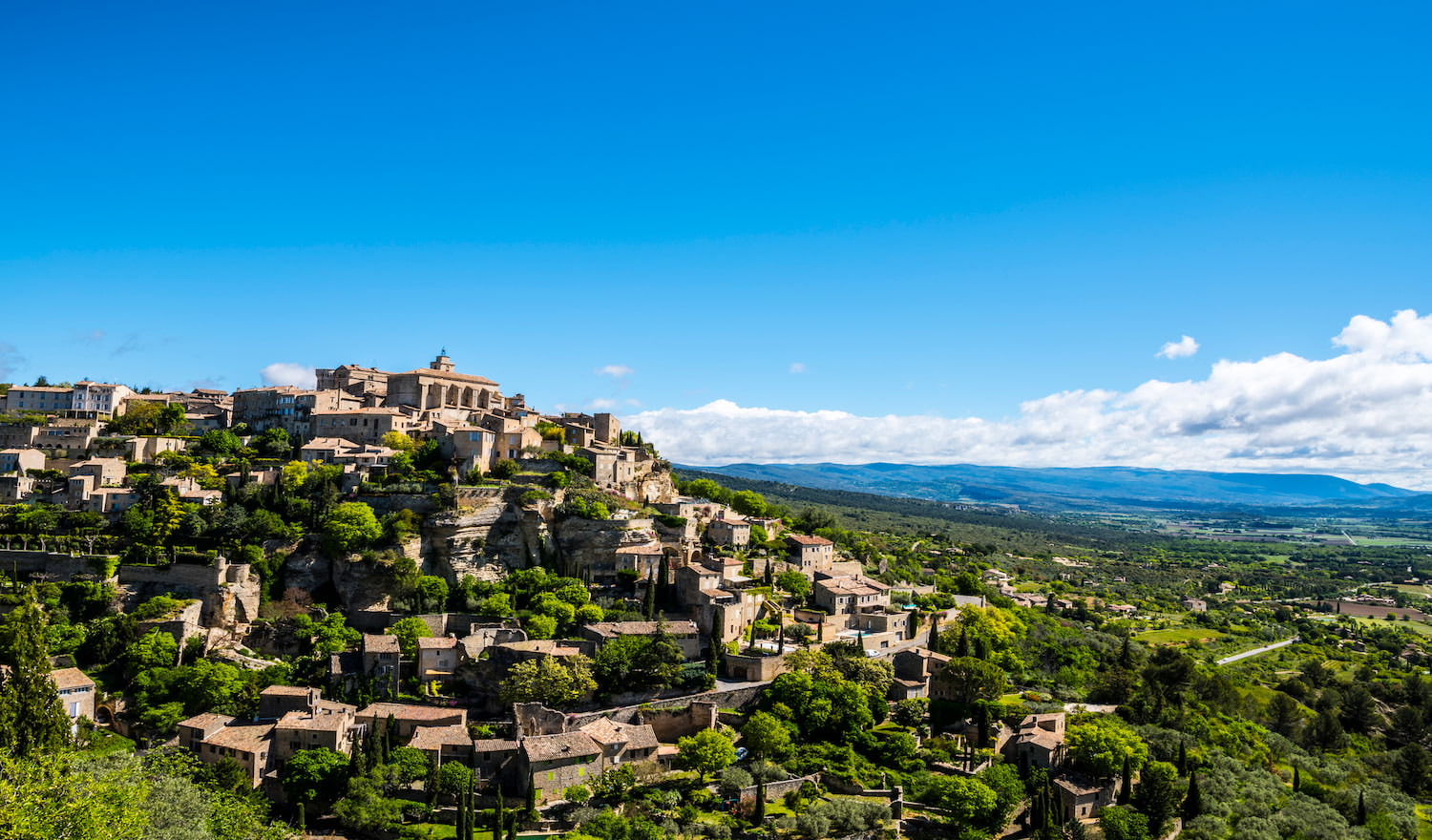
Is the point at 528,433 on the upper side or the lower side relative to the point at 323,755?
upper

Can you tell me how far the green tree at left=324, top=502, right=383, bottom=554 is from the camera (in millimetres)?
54188

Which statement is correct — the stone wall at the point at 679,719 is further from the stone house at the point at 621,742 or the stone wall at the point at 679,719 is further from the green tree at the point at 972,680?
the green tree at the point at 972,680

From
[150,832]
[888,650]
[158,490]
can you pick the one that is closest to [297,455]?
[158,490]

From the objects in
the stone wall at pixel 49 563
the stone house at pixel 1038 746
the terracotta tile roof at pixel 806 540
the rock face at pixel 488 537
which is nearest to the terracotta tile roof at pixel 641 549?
the rock face at pixel 488 537

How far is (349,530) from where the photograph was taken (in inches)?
2132

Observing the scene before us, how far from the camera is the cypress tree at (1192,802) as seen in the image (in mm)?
45188

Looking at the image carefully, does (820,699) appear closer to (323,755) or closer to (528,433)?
(323,755)

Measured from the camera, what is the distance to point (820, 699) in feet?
151

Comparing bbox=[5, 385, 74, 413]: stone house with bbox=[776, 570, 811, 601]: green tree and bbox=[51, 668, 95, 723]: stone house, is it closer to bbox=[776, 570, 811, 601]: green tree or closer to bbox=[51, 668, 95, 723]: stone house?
bbox=[51, 668, 95, 723]: stone house

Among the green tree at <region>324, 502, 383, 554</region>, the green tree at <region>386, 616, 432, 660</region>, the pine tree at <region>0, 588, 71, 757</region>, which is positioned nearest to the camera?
the pine tree at <region>0, 588, 71, 757</region>

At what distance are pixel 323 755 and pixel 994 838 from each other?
3121 centimetres

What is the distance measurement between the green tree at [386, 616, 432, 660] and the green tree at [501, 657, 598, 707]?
6.41m

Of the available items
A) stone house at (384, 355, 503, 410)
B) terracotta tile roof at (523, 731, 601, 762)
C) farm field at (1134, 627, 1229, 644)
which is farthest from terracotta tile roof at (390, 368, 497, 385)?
farm field at (1134, 627, 1229, 644)

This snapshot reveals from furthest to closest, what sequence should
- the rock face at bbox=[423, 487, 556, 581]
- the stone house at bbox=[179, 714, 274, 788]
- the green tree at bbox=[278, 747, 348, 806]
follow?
the rock face at bbox=[423, 487, 556, 581], the stone house at bbox=[179, 714, 274, 788], the green tree at bbox=[278, 747, 348, 806]
